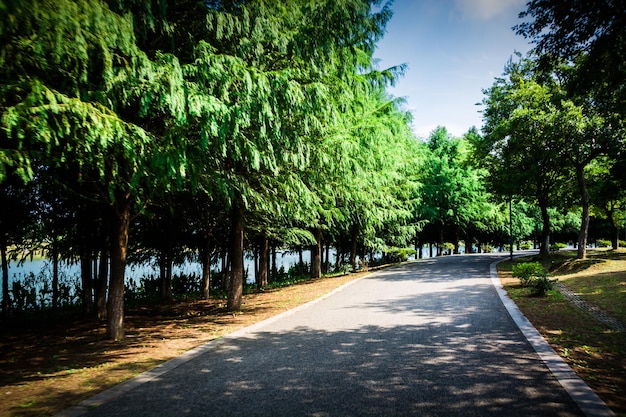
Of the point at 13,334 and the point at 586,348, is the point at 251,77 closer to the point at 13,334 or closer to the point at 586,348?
the point at 586,348

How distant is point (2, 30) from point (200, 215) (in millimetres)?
10346

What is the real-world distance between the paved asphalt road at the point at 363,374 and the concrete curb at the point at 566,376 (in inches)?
3.8

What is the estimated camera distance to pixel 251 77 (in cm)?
522

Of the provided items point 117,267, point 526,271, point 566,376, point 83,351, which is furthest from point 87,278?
point 526,271

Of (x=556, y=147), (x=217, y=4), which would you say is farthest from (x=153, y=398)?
(x=556, y=147)

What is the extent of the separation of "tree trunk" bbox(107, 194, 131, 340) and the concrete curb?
7980 millimetres

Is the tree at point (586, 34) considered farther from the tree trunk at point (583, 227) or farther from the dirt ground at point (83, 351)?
the tree trunk at point (583, 227)

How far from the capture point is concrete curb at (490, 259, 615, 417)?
12.2 ft

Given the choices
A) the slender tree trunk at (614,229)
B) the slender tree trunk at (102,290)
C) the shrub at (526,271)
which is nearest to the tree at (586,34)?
the shrub at (526,271)

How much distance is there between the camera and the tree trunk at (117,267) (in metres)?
7.23

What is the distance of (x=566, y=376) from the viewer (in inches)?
181

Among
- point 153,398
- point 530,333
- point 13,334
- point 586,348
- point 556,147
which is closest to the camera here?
point 153,398

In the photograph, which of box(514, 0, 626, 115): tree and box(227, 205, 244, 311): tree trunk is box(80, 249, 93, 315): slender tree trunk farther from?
box(514, 0, 626, 115): tree

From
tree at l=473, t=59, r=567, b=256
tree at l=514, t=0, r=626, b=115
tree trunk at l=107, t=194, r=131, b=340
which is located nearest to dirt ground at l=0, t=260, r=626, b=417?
tree trunk at l=107, t=194, r=131, b=340
